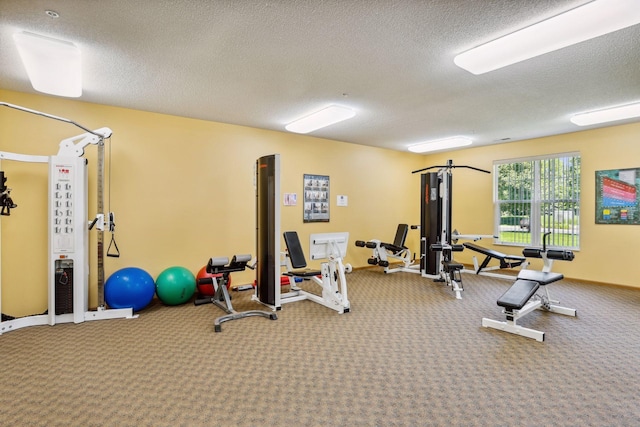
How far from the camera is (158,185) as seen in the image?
446 centimetres

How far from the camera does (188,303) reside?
169 inches

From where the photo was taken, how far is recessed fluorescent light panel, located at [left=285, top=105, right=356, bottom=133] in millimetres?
4219

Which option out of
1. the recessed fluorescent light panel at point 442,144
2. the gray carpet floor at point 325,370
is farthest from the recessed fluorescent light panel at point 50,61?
the recessed fluorescent light panel at point 442,144

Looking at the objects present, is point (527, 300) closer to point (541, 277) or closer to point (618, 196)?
point (541, 277)

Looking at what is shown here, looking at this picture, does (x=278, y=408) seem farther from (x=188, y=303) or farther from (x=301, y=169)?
(x=301, y=169)

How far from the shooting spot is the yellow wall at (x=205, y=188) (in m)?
3.67

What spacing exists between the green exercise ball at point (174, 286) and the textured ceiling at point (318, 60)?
2.10 m

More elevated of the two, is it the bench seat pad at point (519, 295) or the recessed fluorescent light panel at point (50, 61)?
the recessed fluorescent light panel at point (50, 61)

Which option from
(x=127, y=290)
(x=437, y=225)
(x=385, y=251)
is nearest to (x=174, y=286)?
(x=127, y=290)

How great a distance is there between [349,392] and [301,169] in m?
4.18

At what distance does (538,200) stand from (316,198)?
4081 millimetres

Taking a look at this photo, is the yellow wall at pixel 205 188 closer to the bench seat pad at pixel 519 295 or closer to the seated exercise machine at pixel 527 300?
the seated exercise machine at pixel 527 300

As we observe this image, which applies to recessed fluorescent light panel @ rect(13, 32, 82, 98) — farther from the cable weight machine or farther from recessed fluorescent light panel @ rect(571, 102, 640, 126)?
recessed fluorescent light panel @ rect(571, 102, 640, 126)

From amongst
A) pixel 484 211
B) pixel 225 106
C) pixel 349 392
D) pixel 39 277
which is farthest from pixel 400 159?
pixel 39 277
